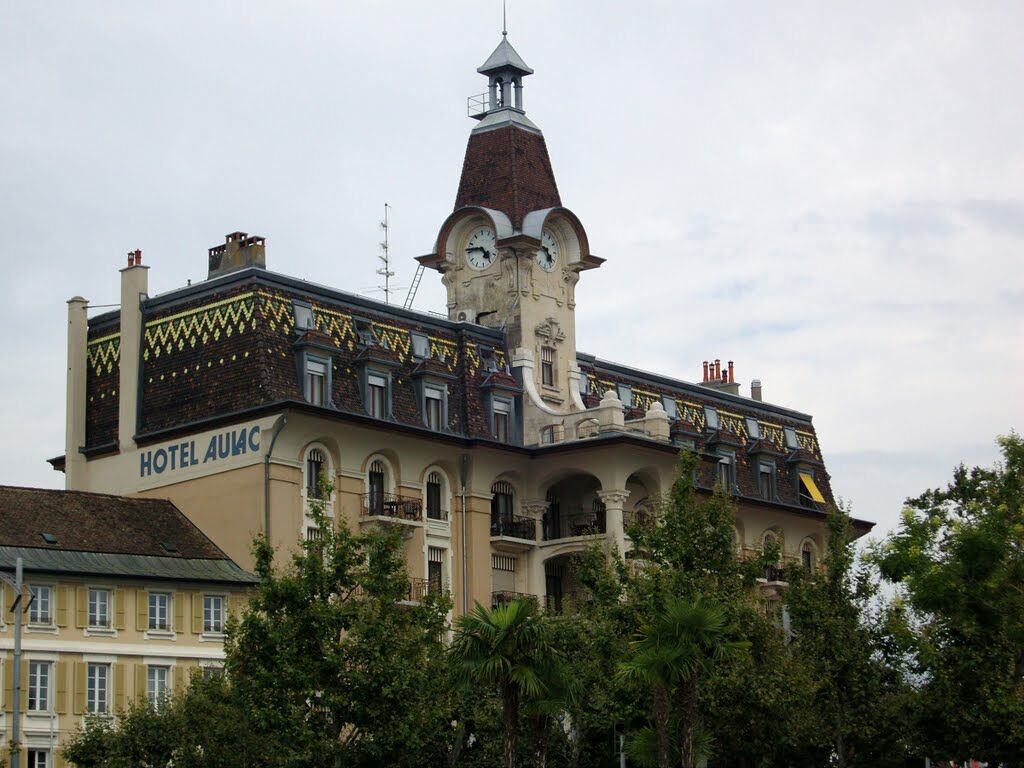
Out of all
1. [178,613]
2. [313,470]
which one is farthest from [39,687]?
[313,470]

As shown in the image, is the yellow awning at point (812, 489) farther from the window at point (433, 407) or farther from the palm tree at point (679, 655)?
the palm tree at point (679, 655)

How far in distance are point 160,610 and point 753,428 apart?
3930cm

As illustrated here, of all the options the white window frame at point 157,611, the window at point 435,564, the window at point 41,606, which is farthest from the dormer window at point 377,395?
the window at point 41,606

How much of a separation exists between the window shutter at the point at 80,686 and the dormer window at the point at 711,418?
38642mm

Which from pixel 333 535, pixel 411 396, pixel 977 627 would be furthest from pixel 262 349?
pixel 977 627

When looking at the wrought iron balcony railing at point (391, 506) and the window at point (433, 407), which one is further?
the window at point (433, 407)

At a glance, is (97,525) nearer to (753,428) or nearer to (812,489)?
(753,428)

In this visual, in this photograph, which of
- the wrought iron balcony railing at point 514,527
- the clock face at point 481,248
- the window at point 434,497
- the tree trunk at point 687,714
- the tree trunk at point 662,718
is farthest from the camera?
the clock face at point 481,248

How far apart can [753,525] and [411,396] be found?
73.5 ft

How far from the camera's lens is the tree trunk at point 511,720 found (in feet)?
181

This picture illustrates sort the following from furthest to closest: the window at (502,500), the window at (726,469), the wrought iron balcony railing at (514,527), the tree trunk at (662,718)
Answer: the window at (726,469), the window at (502,500), the wrought iron balcony railing at (514,527), the tree trunk at (662,718)

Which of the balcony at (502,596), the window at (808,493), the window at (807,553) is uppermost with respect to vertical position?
the window at (808,493)

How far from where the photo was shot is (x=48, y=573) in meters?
73.6

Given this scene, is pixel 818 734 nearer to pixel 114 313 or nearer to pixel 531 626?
pixel 531 626
